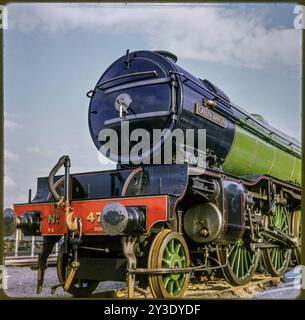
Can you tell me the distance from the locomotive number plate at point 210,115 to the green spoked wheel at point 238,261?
1.59m

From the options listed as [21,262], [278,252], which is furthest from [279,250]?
[21,262]

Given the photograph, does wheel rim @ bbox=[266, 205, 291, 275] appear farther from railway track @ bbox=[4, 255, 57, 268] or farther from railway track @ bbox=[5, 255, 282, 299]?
railway track @ bbox=[4, 255, 57, 268]

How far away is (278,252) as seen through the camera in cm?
792

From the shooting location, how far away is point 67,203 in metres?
4.98

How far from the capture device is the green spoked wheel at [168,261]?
4.60 m

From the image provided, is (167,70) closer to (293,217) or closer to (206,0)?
(206,0)

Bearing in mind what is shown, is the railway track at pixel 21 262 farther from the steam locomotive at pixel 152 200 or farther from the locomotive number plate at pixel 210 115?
the locomotive number plate at pixel 210 115

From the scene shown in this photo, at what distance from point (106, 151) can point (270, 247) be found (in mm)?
3162

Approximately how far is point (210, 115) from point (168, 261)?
2.06m

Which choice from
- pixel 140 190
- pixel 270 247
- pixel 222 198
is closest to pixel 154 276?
pixel 140 190

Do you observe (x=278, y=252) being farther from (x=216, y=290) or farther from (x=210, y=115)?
(x=210, y=115)

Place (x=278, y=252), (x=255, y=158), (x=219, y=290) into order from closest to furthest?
1. (x=219, y=290)
2. (x=255, y=158)
3. (x=278, y=252)

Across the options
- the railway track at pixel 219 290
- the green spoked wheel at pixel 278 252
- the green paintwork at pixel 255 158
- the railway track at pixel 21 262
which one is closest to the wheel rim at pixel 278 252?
the green spoked wheel at pixel 278 252

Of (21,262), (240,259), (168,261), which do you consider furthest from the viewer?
(21,262)
